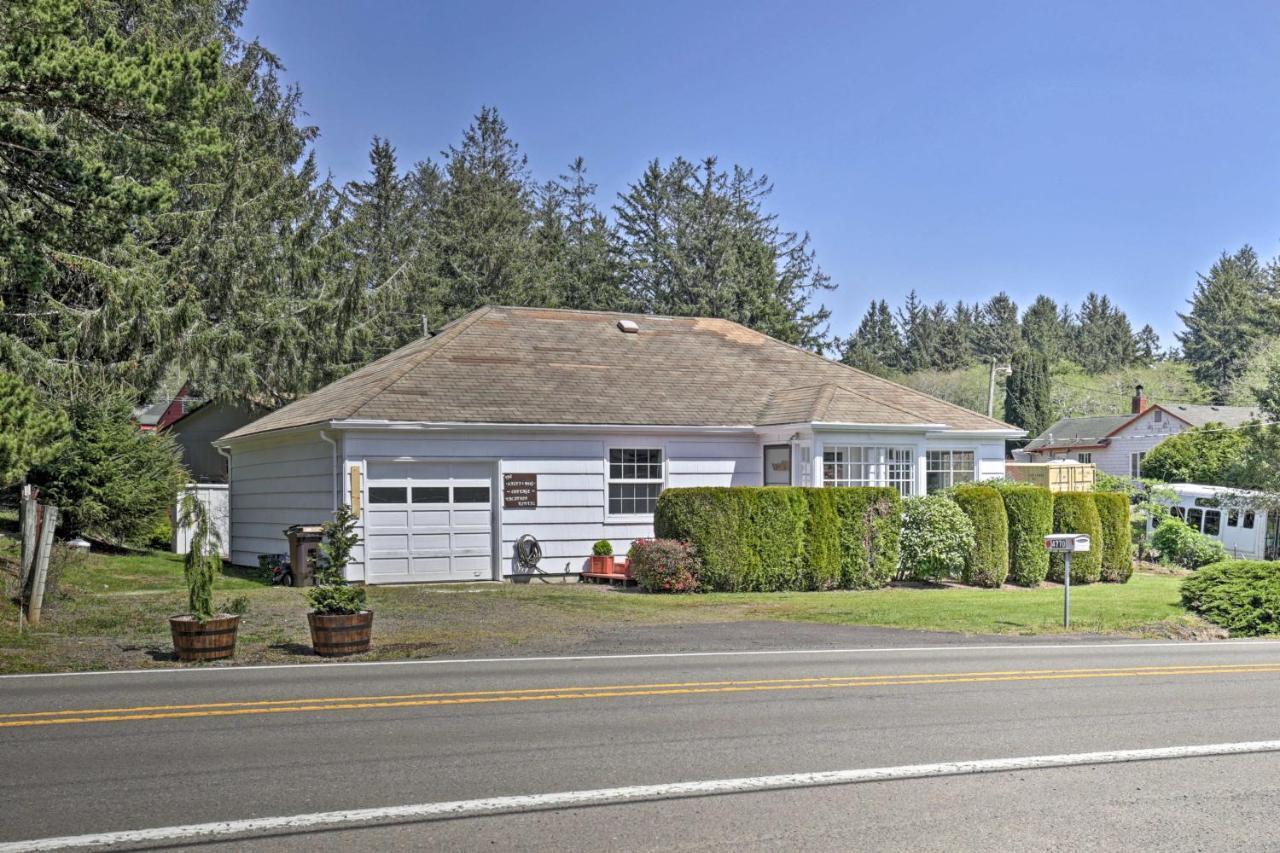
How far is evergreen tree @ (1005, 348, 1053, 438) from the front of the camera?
72.3 m

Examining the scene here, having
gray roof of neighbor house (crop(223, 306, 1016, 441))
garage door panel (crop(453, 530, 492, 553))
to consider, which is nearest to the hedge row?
gray roof of neighbor house (crop(223, 306, 1016, 441))

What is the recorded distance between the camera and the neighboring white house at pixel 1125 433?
5841 centimetres

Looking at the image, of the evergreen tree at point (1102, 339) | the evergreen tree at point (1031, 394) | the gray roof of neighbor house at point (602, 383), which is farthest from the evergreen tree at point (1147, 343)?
the gray roof of neighbor house at point (602, 383)

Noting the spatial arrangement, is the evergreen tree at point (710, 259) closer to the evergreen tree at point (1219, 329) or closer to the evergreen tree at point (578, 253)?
the evergreen tree at point (578, 253)

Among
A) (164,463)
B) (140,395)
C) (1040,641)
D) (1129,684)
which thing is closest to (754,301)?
(140,395)

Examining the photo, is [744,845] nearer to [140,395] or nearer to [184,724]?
[184,724]

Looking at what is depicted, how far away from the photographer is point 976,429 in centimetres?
2591

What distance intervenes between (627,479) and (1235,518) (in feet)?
72.6

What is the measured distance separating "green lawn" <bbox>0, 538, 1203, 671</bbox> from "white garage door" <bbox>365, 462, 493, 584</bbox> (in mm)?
795

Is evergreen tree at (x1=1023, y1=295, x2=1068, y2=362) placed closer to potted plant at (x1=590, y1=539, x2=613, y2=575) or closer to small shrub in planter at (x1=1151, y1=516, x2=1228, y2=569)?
small shrub in planter at (x1=1151, y1=516, x2=1228, y2=569)

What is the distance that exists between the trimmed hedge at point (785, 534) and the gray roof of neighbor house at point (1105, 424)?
3879 centimetres

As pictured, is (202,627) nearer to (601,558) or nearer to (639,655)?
(639,655)

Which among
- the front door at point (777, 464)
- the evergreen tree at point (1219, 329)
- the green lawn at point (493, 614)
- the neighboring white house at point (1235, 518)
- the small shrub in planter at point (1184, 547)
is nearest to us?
the green lawn at point (493, 614)

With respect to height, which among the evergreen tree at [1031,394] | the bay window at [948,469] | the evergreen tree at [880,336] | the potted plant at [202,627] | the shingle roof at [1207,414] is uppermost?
the evergreen tree at [880,336]
